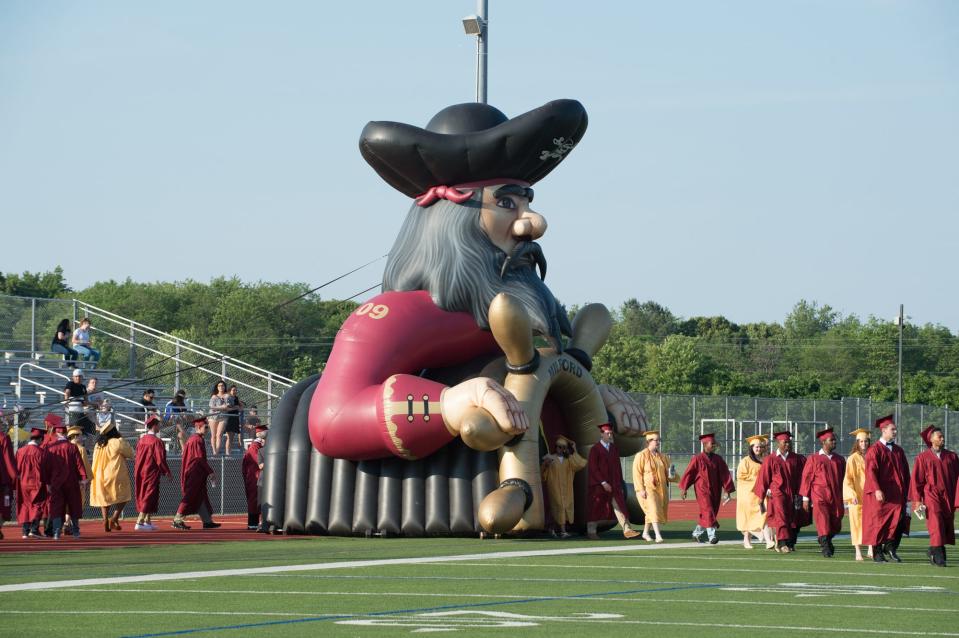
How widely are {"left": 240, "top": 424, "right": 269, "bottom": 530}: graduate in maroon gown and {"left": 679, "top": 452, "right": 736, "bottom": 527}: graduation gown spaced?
723 cm

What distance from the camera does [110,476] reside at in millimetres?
22953

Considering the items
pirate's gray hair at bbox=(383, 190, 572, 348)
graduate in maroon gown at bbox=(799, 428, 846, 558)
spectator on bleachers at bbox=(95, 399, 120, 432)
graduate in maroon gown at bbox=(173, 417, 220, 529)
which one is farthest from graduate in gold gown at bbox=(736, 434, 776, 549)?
spectator on bleachers at bbox=(95, 399, 120, 432)

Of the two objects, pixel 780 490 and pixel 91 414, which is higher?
pixel 91 414

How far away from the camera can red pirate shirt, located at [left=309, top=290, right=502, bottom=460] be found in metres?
19.4

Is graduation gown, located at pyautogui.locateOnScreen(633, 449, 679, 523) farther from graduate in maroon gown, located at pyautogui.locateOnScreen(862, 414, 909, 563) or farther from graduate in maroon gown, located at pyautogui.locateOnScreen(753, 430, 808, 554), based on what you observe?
graduate in maroon gown, located at pyautogui.locateOnScreen(862, 414, 909, 563)

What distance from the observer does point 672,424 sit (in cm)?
4072

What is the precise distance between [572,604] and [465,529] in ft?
28.0

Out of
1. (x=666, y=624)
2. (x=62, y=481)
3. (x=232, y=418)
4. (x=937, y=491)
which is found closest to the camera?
(x=666, y=624)

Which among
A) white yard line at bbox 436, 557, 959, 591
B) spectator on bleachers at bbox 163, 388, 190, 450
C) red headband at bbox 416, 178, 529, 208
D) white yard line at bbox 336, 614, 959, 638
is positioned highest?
red headband at bbox 416, 178, 529, 208

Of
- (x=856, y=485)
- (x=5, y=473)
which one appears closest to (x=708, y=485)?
(x=856, y=485)

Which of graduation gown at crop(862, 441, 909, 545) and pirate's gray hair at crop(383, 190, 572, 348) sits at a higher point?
pirate's gray hair at crop(383, 190, 572, 348)

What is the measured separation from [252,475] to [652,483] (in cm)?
686

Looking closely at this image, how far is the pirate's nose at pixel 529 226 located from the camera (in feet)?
68.5

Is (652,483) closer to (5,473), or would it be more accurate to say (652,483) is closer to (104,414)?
(5,473)
